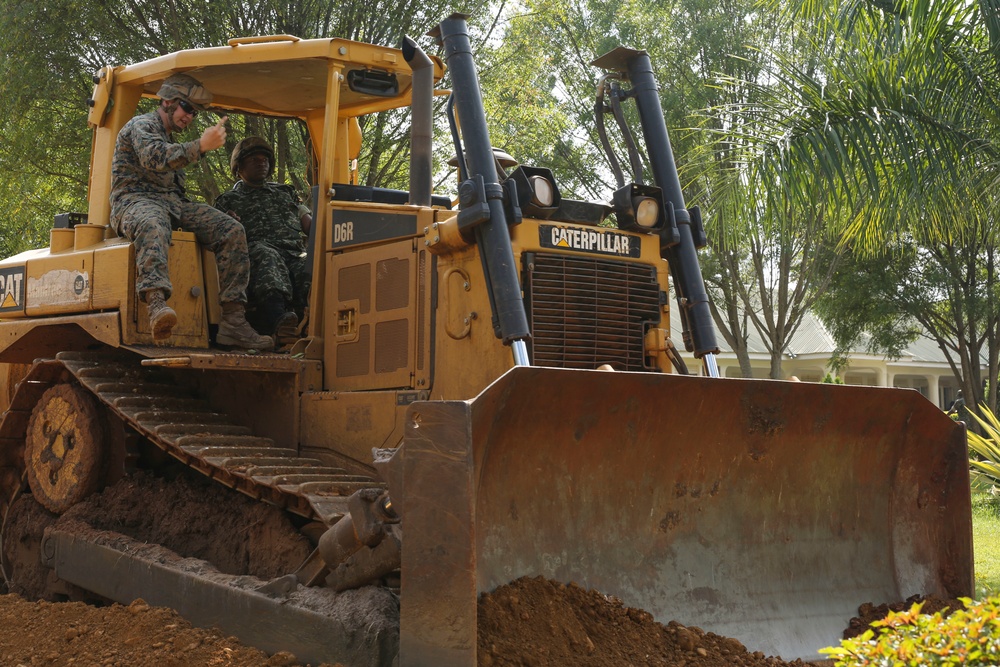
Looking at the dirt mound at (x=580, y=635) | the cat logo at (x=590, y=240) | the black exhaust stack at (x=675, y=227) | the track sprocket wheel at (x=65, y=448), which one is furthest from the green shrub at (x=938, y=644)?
the track sprocket wheel at (x=65, y=448)

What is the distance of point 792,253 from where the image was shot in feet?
65.7

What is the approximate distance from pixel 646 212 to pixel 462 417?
237 centimetres

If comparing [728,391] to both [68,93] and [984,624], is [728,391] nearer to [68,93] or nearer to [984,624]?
[984,624]

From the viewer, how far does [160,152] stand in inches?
254

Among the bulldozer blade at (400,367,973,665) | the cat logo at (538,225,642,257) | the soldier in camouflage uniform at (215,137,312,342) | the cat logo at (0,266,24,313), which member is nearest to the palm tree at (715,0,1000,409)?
the cat logo at (538,225,642,257)

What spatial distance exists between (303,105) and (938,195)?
5502 millimetres

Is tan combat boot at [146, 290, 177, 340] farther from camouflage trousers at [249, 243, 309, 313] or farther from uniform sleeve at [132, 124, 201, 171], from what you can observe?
uniform sleeve at [132, 124, 201, 171]

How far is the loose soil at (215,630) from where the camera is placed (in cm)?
434

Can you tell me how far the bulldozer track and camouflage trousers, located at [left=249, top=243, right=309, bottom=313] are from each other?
76 cm

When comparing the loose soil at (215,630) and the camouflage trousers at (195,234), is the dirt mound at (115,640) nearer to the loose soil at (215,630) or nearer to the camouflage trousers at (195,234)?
the loose soil at (215,630)

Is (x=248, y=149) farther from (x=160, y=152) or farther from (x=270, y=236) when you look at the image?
(x=160, y=152)

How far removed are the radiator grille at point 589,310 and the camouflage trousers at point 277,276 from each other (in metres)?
1.80

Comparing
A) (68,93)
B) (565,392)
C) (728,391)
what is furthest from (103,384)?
(68,93)

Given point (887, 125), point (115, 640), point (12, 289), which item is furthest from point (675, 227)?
point (887, 125)
